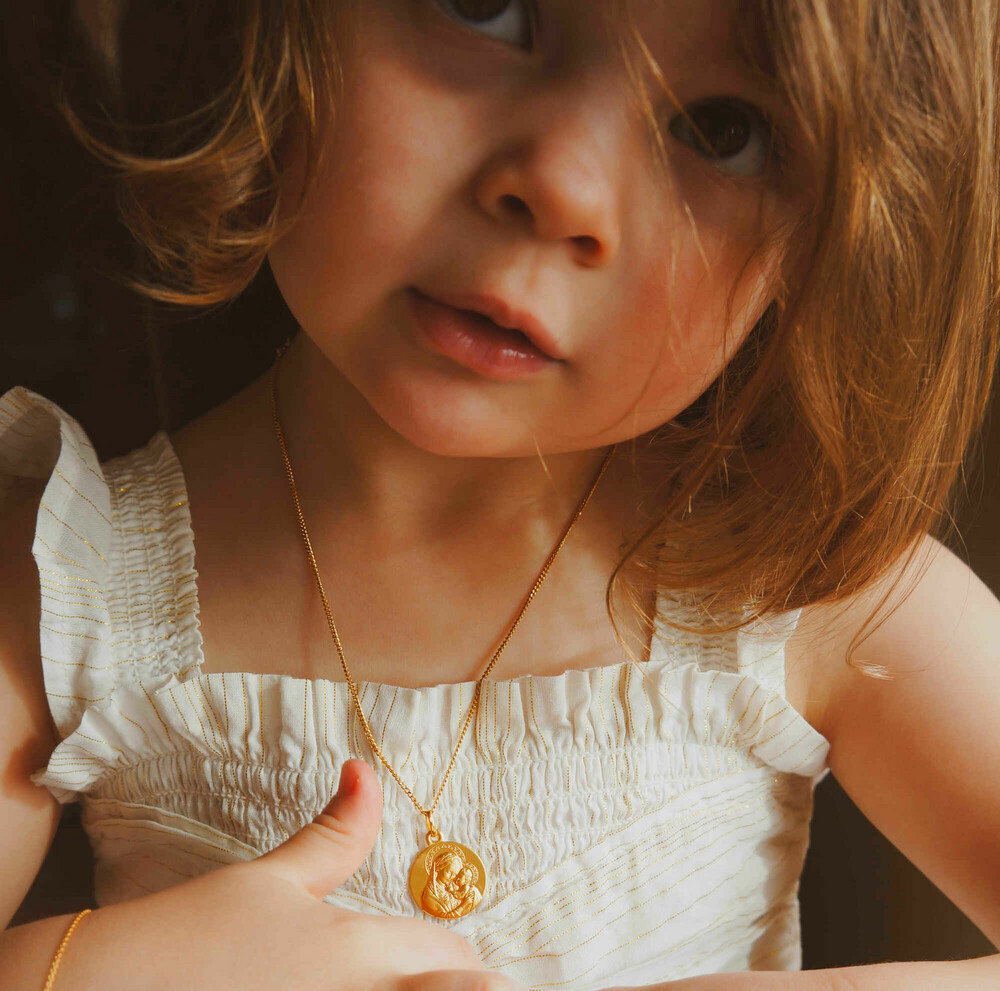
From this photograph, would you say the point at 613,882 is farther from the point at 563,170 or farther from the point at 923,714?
the point at 563,170

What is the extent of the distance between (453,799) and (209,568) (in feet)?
0.68

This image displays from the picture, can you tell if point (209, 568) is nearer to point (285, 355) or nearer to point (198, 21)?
point (285, 355)

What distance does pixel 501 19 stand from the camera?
0.50 meters

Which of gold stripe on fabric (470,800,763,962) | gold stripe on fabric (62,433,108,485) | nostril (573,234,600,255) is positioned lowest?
gold stripe on fabric (470,800,763,962)

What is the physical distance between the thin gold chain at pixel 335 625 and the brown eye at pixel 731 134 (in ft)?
0.79

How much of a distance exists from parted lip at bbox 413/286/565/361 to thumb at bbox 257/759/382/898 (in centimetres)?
21

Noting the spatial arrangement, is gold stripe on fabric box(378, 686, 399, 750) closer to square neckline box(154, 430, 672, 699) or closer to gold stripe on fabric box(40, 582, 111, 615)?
square neckline box(154, 430, 672, 699)

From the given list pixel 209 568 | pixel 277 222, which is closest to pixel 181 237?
pixel 277 222

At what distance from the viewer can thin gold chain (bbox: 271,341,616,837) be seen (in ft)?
1.97

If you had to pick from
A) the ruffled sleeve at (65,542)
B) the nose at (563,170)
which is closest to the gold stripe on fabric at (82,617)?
the ruffled sleeve at (65,542)

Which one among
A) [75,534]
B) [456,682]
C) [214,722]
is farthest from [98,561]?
[456,682]

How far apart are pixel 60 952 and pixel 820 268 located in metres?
0.45

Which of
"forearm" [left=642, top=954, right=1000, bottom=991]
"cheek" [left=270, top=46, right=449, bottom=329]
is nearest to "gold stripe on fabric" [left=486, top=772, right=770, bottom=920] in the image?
"forearm" [left=642, top=954, right=1000, bottom=991]

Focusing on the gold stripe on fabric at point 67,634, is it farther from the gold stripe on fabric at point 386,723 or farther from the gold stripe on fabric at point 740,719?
the gold stripe on fabric at point 740,719
